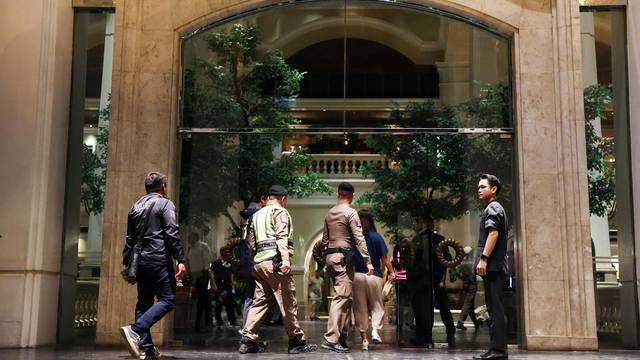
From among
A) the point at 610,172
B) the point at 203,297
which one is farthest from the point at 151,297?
the point at 610,172

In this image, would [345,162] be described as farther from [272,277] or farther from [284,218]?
[272,277]

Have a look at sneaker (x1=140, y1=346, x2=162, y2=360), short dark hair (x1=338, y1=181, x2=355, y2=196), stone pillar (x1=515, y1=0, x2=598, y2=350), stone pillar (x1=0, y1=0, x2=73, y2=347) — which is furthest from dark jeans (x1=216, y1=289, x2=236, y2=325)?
stone pillar (x1=515, y1=0, x2=598, y2=350)

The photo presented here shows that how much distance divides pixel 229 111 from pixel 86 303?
10.9ft

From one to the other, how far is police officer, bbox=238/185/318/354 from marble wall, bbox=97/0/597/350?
1835 mm

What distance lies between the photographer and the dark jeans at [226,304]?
1095cm

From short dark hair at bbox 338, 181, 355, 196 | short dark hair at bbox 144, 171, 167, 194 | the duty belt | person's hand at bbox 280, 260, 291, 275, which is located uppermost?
short dark hair at bbox 338, 181, 355, 196

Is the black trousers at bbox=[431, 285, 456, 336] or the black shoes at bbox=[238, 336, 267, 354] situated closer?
the black shoes at bbox=[238, 336, 267, 354]

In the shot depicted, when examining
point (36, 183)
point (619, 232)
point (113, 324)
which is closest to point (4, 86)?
point (36, 183)

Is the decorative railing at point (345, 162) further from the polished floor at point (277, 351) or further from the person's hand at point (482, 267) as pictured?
the person's hand at point (482, 267)

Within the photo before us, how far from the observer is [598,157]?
410 inches

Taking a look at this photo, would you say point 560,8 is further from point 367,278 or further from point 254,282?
point 254,282

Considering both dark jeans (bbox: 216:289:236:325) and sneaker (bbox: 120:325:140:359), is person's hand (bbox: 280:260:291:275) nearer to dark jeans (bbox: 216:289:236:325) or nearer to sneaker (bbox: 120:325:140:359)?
sneaker (bbox: 120:325:140:359)

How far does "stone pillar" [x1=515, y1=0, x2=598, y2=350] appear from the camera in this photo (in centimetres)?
973

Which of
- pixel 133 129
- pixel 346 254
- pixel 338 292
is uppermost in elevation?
pixel 133 129
